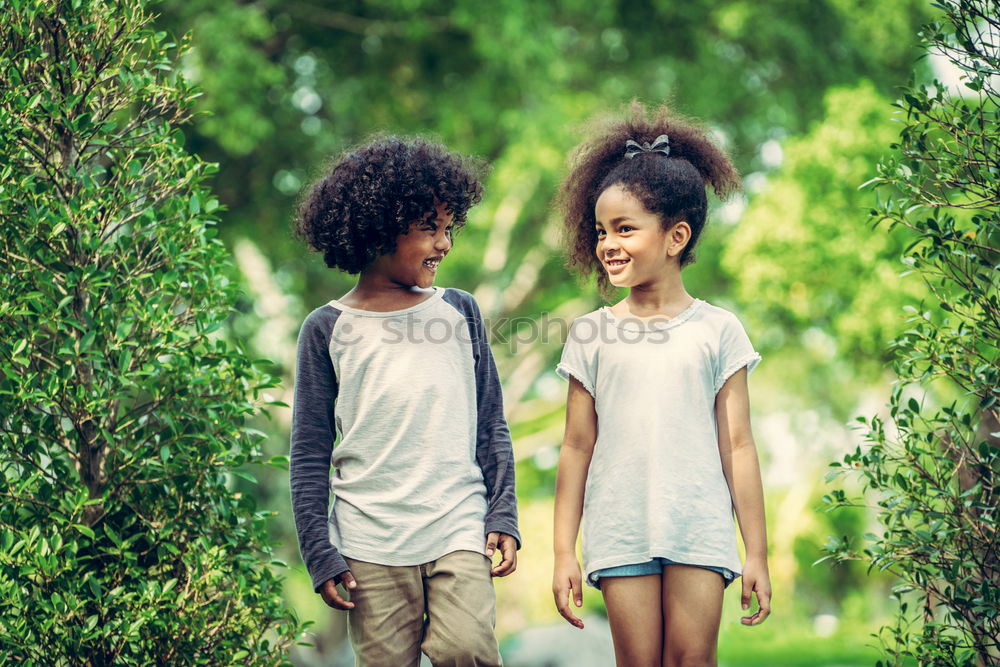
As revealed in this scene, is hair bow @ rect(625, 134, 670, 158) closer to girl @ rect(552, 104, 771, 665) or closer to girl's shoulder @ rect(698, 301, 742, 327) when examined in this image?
girl @ rect(552, 104, 771, 665)

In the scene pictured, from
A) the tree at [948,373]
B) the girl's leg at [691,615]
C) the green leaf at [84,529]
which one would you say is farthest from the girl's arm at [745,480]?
the green leaf at [84,529]

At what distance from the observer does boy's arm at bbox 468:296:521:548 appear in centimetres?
339

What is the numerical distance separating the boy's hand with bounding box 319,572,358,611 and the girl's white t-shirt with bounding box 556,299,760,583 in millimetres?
732

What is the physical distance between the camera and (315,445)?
11.1 feet

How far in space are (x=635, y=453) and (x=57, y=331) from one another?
6.27 feet

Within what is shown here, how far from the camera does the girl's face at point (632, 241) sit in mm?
3398

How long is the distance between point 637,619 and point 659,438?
54cm

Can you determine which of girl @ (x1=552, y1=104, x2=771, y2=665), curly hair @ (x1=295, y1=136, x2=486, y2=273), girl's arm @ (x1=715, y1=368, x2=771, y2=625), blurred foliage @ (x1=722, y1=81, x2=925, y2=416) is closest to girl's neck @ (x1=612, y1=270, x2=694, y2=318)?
girl @ (x1=552, y1=104, x2=771, y2=665)

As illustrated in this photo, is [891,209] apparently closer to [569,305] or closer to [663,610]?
[663,610]

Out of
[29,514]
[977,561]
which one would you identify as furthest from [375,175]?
[977,561]

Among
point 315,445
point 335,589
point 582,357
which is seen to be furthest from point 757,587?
point 315,445

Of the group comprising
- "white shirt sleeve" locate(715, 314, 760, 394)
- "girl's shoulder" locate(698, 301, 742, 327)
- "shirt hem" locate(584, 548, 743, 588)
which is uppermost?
"girl's shoulder" locate(698, 301, 742, 327)

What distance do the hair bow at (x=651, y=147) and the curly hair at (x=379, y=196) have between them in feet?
1.75

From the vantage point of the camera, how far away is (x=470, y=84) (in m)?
11.5
